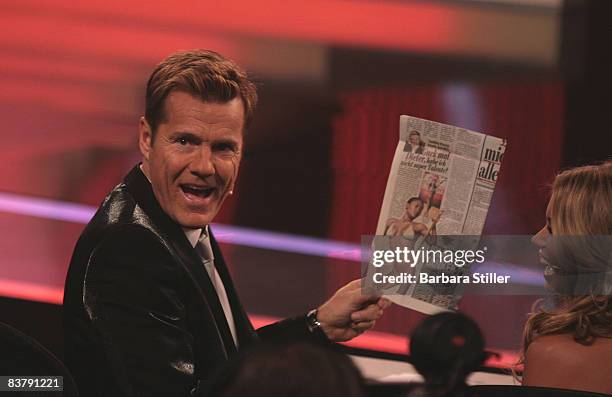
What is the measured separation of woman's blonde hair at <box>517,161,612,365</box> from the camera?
214cm

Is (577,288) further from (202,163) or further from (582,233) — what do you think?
(202,163)

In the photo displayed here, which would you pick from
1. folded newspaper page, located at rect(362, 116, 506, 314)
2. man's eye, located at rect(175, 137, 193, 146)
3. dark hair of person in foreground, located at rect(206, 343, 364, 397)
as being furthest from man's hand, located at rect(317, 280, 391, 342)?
dark hair of person in foreground, located at rect(206, 343, 364, 397)

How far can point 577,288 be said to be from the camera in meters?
2.19

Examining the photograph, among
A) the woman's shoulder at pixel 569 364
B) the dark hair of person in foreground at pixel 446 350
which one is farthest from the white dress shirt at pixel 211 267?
the dark hair of person in foreground at pixel 446 350

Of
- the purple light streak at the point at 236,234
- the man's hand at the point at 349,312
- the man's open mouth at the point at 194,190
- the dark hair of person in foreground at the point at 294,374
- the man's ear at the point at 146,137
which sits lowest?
the purple light streak at the point at 236,234

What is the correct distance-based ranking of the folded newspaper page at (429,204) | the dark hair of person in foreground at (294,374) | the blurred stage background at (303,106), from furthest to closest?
the blurred stage background at (303,106) → the folded newspaper page at (429,204) → the dark hair of person in foreground at (294,374)

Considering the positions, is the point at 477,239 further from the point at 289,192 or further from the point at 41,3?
the point at 41,3

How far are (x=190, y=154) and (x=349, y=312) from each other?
1.56ft

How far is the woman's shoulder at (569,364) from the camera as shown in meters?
2.09

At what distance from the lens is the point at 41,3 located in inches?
132

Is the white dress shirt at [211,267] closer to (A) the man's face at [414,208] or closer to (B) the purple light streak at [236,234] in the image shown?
(A) the man's face at [414,208]

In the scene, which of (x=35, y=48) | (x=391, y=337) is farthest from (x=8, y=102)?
(x=391, y=337)

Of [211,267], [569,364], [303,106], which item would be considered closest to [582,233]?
[569,364]

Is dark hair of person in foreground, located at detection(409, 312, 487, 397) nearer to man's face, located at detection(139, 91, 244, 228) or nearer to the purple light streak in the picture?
man's face, located at detection(139, 91, 244, 228)
